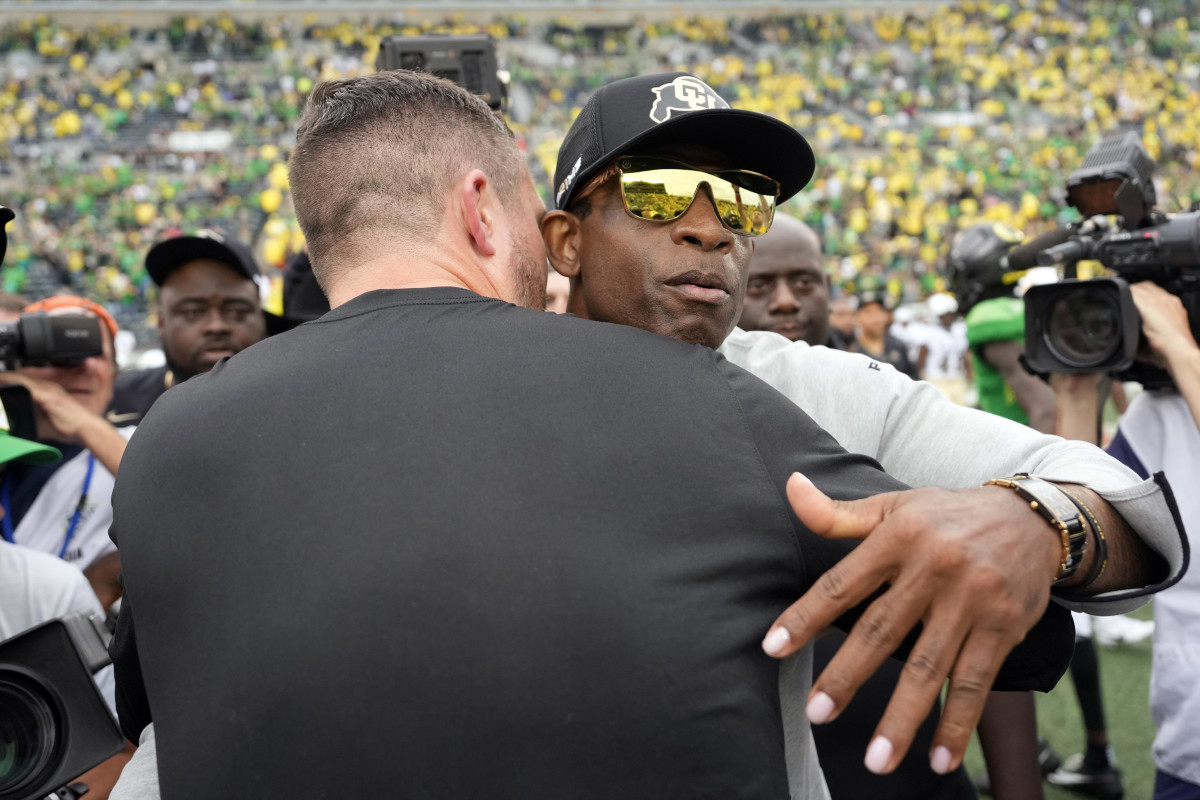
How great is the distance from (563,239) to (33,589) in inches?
51.2

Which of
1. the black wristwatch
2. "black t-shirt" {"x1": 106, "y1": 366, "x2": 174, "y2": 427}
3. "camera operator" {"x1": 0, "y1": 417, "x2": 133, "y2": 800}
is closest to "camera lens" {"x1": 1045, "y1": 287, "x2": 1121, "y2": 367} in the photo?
the black wristwatch

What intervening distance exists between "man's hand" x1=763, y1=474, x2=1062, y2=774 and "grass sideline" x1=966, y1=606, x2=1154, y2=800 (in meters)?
3.19

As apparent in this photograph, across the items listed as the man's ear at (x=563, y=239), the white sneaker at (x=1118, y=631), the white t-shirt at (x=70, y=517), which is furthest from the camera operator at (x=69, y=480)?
the white sneaker at (x=1118, y=631)

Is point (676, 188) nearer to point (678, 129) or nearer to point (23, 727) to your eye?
point (678, 129)

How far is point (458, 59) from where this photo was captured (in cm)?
310

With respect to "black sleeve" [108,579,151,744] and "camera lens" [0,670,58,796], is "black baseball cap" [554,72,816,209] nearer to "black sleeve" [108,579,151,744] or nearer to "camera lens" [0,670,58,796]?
"black sleeve" [108,579,151,744]

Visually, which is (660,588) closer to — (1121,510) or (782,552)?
(782,552)

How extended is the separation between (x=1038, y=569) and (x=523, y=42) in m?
27.8

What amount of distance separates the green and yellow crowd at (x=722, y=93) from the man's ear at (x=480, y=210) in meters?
16.6

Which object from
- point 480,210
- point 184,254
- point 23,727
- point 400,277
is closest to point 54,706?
point 23,727

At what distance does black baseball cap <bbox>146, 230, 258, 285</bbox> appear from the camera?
3.62 meters

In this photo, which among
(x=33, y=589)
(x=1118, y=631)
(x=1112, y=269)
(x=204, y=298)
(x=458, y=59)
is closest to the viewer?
(x=33, y=589)

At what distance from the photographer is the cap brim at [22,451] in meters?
2.03

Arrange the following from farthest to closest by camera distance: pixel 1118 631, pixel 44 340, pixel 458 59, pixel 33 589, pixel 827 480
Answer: pixel 1118 631 → pixel 458 59 → pixel 44 340 → pixel 33 589 → pixel 827 480
